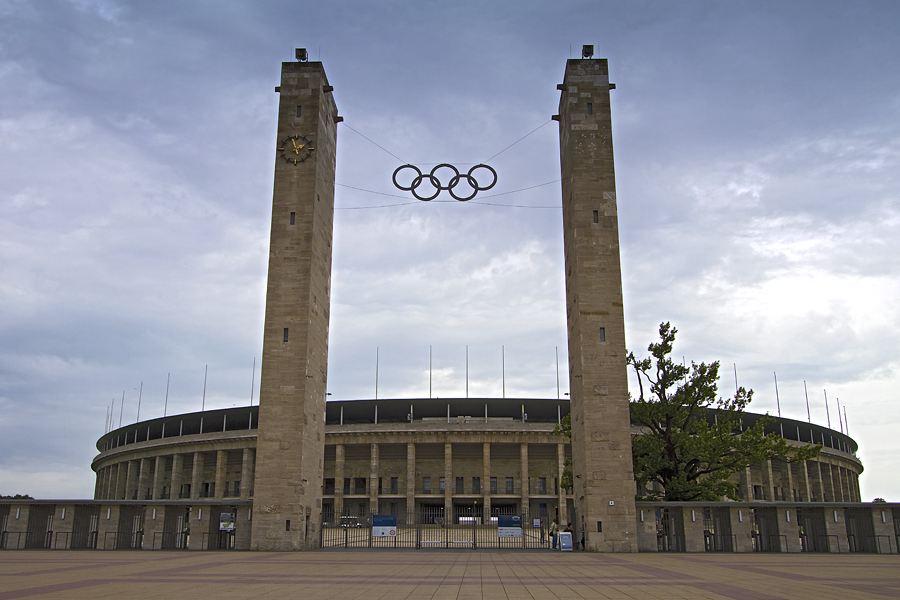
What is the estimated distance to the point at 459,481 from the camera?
247ft

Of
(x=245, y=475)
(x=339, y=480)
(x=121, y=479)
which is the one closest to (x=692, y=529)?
(x=339, y=480)

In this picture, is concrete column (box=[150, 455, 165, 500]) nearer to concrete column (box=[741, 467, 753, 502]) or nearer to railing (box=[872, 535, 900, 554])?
concrete column (box=[741, 467, 753, 502])

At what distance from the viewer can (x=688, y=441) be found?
132 ft

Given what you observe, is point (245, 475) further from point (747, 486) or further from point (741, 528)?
point (741, 528)

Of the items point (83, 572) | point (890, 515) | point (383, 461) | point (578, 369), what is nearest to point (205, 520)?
point (83, 572)

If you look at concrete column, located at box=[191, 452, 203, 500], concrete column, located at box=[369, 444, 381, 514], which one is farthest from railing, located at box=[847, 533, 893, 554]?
concrete column, located at box=[191, 452, 203, 500]

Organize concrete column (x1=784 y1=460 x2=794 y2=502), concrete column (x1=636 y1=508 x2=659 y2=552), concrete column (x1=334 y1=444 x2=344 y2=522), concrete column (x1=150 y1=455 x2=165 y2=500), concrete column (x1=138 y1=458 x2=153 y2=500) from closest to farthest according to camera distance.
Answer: concrete column (x1=636 y1=508 x2=659 y2=552) < concrete column (x1=334 y1=444 x2=344 y2=522) < concrete column (x1=784 y1=460 x2=794 y2=502) < concrete column (x1=150 y1=455 x2=165 y2=500) < concrete column (x1=138 y1=458 x2=153 y2=500)

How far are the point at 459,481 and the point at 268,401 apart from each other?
41098 mm

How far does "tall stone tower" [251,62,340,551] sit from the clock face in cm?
6

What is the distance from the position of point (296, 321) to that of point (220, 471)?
43.9 m

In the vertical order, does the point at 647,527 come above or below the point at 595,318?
below

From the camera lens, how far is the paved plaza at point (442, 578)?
15.8 meters

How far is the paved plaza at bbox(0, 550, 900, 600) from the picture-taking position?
15844mm

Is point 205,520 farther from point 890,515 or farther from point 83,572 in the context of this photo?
point 890,515
